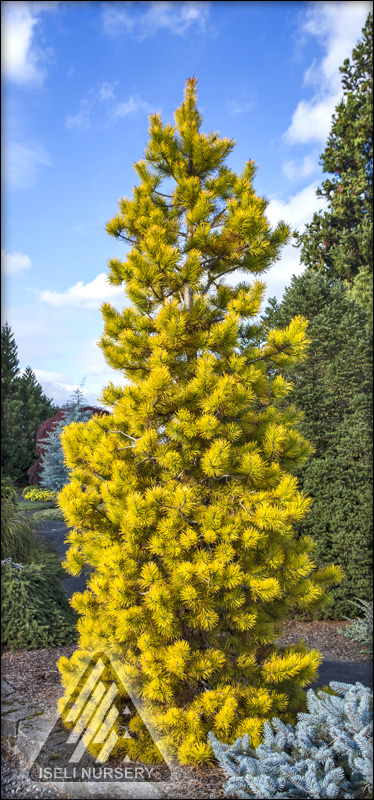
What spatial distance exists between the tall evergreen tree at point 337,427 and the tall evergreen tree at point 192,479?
2.26 m

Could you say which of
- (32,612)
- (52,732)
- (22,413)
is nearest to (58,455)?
(22,413)

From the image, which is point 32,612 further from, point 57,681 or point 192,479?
point 192,479

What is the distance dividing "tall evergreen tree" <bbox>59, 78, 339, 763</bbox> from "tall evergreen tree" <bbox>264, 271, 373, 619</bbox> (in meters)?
2.26

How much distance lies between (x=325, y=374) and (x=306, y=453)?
8.66ft

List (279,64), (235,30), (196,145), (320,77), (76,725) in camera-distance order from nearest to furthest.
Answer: (235,30) < (279,64) < (320,77) < (76,725) < (196,145)

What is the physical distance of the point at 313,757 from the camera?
2354 mm

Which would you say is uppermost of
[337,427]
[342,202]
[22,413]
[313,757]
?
[342,202]

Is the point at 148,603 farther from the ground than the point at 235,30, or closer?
closer

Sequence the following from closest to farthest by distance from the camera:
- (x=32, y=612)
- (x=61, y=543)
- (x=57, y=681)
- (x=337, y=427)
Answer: (x=57, y=681) → (x=32, y=612) → (x=337, y=427) → (x=61, y=543)

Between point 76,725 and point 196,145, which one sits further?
point 196,145

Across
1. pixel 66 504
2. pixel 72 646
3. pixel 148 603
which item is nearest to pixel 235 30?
pixel 66 504

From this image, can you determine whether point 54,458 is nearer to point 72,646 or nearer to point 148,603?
point 72,646

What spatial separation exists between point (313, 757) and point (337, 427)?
11.7 feet

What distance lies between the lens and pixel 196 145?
313 cm
